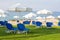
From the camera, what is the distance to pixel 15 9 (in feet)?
56.1

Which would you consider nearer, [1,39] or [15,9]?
[1,39]

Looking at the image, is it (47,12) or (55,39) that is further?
(47,12)

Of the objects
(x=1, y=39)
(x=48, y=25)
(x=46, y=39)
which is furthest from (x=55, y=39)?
(x=48, y=25)

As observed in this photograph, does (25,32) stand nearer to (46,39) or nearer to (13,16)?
(46,39)

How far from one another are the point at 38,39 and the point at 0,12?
10450mm

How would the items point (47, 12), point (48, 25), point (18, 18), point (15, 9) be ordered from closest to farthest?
1. point (15, 9)
2. point (48, 25)
3. point (47, 12)
4. point (18, 18)

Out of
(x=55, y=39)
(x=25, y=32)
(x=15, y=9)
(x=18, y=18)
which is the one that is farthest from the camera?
(x=18, y=18)

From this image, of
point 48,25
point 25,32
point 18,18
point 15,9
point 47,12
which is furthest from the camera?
point 18,18

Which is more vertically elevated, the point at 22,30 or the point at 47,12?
the point at 47,12

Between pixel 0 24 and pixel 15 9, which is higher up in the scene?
pixel 15 9

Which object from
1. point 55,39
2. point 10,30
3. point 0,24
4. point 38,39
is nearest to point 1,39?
point 38,39

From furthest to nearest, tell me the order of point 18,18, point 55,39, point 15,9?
point 18,18 → point 15,9 → point 55,39

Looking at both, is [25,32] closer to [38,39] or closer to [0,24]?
[38,39]

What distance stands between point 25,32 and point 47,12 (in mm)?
7798
